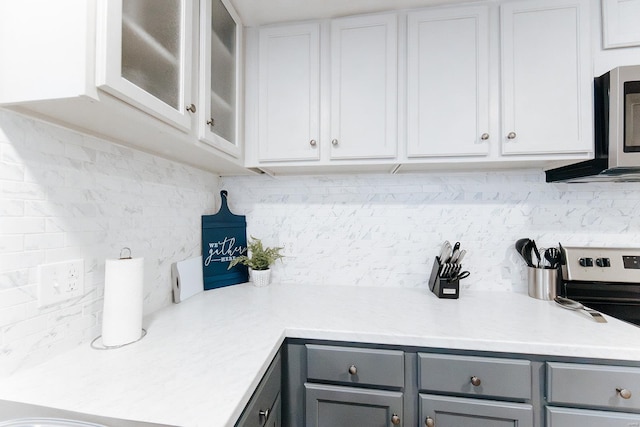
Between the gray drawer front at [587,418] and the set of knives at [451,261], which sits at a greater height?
the set of knives at [451,261]

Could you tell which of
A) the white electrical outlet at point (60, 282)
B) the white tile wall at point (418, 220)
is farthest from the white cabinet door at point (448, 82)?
the white electrical outlet at point (60, 282)

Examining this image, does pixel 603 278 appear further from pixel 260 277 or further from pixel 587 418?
pixel 260 277

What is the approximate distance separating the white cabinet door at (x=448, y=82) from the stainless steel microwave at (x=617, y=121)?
1.39 ft

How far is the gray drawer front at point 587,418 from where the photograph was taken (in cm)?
88

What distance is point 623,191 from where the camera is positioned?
1.42 m

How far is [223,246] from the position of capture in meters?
1.62

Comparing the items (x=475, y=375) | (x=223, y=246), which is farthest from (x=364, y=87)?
(x=475, y=375)

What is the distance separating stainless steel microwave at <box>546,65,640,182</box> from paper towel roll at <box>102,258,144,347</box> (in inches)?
71.0

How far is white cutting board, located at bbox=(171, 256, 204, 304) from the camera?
1.33 metres

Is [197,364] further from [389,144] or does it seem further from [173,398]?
[389,144]

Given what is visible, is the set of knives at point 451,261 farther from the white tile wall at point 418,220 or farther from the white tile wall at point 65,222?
the white tile wall at point 65,222

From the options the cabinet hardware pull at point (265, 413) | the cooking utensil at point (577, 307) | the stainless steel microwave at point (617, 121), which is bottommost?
the cabinet hardware pull at point (265, 413)

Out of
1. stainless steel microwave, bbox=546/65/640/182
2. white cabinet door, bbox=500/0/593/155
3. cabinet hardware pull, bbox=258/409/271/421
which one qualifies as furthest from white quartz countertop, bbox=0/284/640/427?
white cabinet door, bbox=500/0/593/155

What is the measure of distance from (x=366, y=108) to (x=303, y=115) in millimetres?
305
